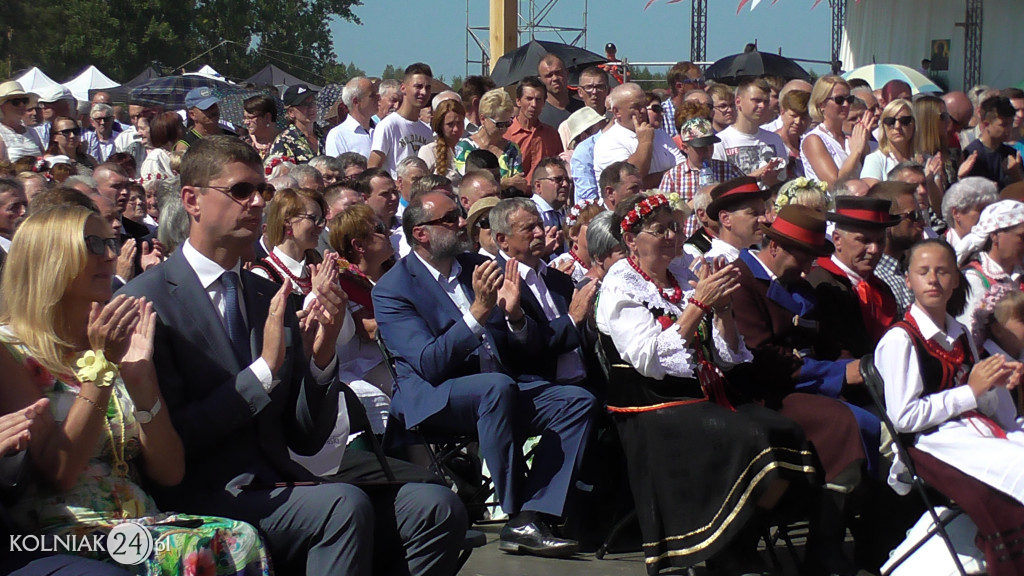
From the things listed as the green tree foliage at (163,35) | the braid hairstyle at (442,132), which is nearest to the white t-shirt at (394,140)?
the braid hairstyle at (442,132)

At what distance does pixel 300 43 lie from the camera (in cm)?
6450

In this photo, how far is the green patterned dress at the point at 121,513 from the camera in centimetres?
329

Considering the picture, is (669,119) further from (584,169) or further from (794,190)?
(794,190)

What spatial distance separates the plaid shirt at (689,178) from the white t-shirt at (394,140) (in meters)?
2.27

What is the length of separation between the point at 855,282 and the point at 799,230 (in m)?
0.49

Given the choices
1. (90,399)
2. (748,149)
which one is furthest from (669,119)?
(90,399)

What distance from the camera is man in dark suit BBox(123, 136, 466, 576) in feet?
12.2

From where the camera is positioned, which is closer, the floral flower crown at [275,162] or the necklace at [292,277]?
the necklace at [292,277]

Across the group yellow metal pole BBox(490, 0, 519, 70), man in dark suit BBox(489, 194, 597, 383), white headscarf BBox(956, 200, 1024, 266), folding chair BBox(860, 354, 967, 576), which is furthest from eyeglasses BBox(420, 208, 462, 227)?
yellow metal pole BBox(490, 0, 519, 70)

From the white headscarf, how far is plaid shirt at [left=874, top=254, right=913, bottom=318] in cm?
33

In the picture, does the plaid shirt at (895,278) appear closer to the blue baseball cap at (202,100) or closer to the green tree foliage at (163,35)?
the blue baseball cap at (202,100)

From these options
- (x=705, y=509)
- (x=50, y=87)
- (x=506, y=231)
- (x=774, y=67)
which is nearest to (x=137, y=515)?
(x=705, y=509)

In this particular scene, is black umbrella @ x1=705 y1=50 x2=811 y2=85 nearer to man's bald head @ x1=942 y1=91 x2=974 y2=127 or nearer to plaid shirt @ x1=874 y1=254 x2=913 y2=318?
man's bald head @ x1=942 y1=91 x2=974 y2=127

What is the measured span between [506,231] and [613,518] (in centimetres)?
161
